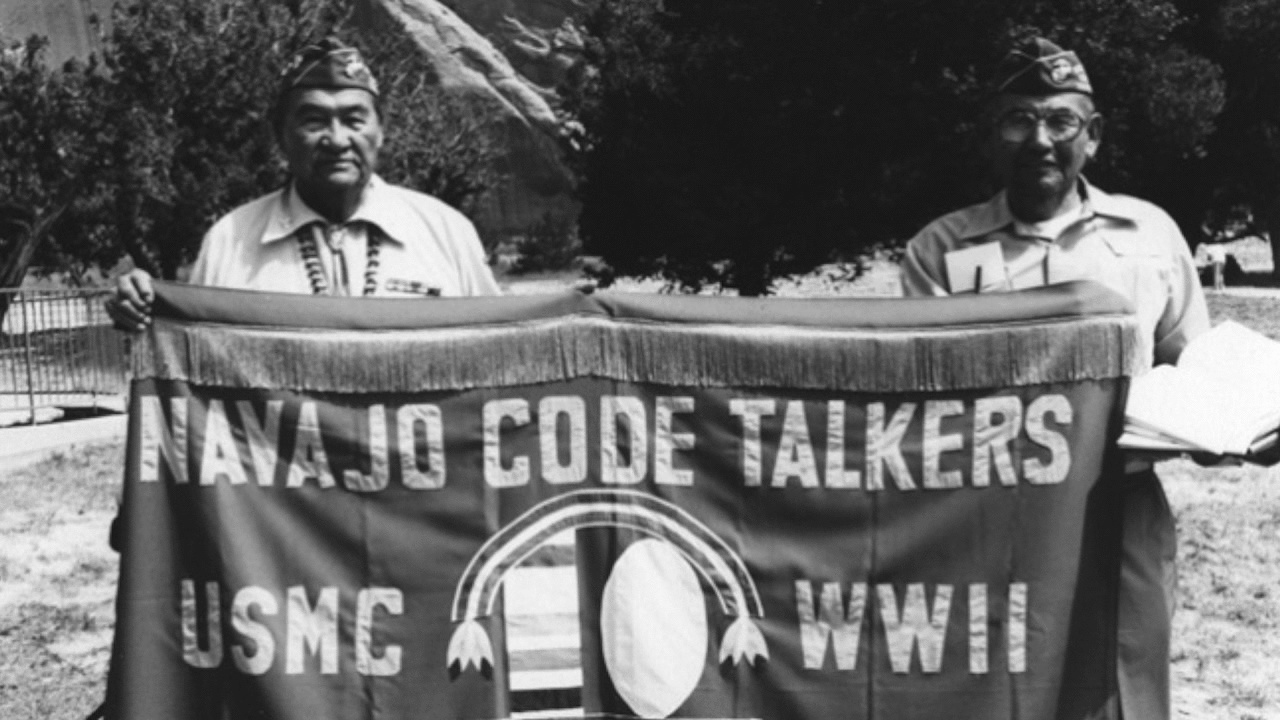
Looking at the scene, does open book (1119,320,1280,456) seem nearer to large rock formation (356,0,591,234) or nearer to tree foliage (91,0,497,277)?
tree foliage (91,0,497,277)

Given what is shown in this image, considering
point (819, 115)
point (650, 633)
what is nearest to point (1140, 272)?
point (650, 633)

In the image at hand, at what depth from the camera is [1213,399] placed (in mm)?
3652

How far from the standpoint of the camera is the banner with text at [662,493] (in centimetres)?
398

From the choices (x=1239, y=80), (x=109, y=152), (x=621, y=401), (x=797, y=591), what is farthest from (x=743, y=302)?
(x=1239, y=80)

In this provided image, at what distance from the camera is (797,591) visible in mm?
4023

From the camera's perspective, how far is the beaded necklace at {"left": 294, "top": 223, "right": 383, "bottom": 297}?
13.8 ft

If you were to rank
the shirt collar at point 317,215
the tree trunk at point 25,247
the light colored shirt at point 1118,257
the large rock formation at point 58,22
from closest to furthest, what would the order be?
the light colored shirt at point 1118,257 → the shirt collar at point 317,215 → the tree trunk at point 25,247 → the large rock formation at point 58,22

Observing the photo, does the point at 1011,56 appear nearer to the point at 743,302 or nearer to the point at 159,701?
the point at 743,302

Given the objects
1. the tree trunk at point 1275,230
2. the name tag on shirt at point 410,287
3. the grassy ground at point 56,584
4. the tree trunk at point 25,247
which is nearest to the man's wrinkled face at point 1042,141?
the name tag on shirt at point 410,287

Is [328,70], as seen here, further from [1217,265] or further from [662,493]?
[1217,265]

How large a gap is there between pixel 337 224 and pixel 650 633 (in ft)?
4.11

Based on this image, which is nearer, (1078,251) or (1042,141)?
(1042,141)

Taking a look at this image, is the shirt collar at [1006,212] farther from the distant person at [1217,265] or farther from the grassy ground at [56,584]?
the distant person at [1217,265]

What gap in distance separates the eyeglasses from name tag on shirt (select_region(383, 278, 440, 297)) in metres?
1.43
